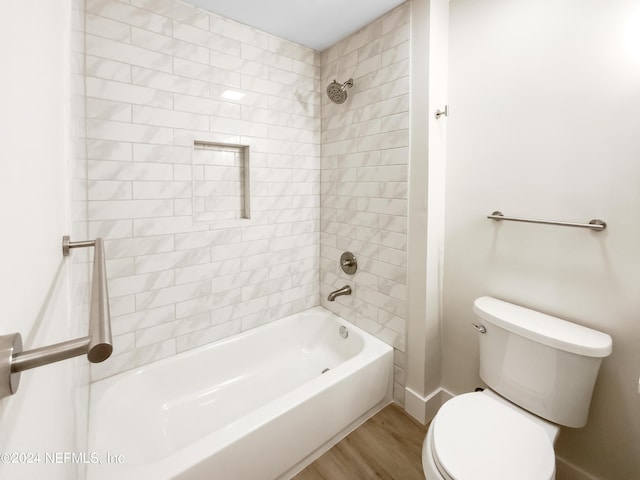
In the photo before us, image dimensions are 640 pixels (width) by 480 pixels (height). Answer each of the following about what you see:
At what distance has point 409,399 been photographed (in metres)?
1.92

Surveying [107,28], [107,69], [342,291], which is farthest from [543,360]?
[107,28]

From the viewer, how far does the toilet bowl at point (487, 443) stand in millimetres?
1014

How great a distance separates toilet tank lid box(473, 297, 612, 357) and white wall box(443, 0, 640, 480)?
0.25ft

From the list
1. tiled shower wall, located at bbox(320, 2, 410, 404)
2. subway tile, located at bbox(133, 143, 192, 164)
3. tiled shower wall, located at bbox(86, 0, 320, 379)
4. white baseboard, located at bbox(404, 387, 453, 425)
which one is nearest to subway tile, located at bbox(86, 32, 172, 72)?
tiled shower wall, located at bbox(86, 0, 320, 379)

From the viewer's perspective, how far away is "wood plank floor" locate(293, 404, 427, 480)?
1.54 m

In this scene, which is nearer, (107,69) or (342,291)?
(107,69)

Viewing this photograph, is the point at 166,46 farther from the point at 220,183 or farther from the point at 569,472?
the point at 569,472

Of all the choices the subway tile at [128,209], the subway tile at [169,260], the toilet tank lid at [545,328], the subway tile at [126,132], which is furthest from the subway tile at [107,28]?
the toilet tank lid at [545,328]

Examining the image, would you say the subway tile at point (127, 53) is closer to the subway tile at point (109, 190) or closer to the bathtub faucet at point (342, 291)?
the subway tile at point (109, 190)

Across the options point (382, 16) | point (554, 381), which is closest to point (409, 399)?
point (554, 381)

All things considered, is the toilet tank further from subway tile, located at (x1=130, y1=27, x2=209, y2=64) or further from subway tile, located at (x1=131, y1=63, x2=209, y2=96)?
→ subway tile, located at (x1=130, y1=27, x2=209, y2=64)

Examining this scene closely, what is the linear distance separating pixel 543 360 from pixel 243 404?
1.66 metres

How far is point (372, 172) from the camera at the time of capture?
2.01 metres

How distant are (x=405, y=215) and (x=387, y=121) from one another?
2.01 ft
